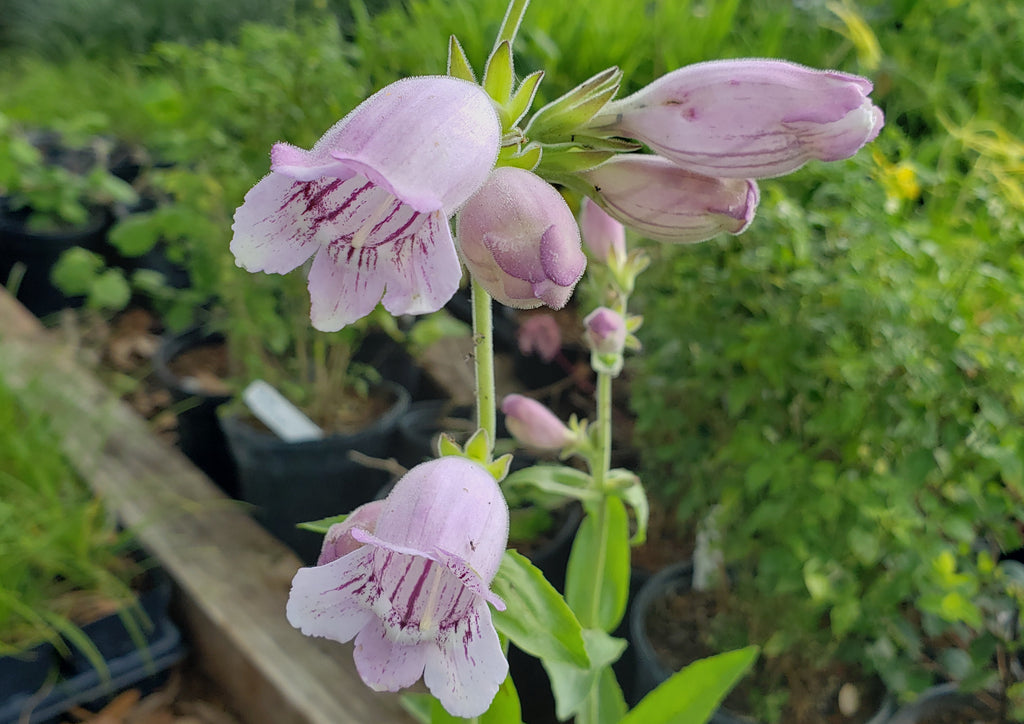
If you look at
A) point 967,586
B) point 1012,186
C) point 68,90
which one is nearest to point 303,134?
point 1012,186

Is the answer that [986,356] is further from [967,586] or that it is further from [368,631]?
[368,631]

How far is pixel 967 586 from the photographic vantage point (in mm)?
1041

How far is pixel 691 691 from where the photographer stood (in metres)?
0.90

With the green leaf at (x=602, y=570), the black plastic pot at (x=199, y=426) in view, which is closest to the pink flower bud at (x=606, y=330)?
the green leaf at (x=602, y=570)

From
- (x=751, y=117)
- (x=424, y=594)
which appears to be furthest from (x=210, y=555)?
(x=751, y=117)

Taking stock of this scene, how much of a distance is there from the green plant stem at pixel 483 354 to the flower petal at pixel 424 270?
8 cm

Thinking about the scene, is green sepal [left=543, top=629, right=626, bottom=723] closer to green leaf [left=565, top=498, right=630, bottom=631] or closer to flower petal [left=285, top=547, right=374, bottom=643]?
green leaf [left=565, top=498, right=630, bottom=631]

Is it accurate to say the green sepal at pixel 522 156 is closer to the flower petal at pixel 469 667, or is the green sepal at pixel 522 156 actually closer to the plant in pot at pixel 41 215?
the flower petal at pixel 469 667

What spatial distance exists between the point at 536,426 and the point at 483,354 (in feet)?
1.15

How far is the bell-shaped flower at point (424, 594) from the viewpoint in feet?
1.83

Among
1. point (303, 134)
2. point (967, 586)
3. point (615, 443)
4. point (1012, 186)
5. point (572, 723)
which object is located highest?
point (303, 134)

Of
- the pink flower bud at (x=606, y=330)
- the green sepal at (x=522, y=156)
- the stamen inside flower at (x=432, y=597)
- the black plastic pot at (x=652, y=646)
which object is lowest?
the black plastic pot at (x=652, y=646)

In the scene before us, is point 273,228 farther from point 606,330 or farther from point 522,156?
point 606,330

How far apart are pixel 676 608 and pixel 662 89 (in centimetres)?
116
